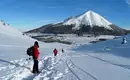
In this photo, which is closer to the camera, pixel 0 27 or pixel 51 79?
pixel 51 79

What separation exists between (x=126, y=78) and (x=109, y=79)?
0.85m

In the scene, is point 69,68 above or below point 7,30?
below

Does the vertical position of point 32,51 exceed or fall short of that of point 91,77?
it exceeds it

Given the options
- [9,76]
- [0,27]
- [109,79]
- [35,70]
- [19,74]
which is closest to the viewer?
[109,79]

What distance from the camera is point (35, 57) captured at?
607 inches

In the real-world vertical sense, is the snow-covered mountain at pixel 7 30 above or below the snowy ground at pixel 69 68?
above

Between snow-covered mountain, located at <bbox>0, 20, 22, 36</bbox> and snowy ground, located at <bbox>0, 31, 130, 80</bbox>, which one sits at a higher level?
snow-covered mountain, located at <bbox>0, 20, 22, 36</bbox>

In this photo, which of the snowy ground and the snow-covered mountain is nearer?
the snowy ground

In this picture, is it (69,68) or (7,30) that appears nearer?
(69,68)

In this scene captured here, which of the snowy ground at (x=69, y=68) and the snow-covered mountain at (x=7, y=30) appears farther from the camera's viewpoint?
the snow-covered mountain at (x=7, y=30)

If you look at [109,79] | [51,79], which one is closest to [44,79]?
[51,79]

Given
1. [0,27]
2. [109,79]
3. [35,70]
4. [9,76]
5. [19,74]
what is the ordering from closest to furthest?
[109,79] → [9,76] → [19,74] → [35,70] → [0,27]

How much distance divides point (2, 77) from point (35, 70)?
3.32 meters

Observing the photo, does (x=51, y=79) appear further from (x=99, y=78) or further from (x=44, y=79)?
(x=99, y=78)
